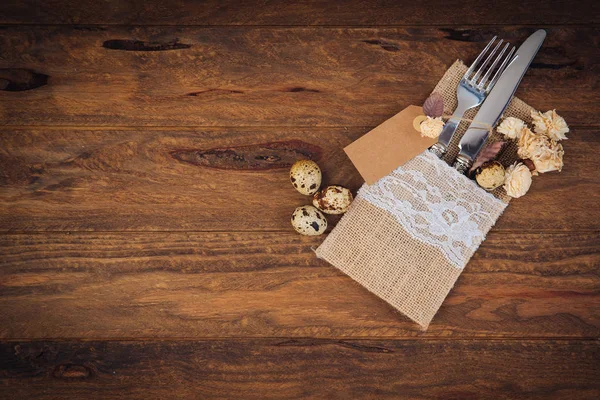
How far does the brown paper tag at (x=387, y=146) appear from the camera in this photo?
0.77 m

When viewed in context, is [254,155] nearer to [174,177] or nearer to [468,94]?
[174,177]

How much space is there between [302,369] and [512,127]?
1.90 feet

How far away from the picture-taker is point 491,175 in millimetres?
730

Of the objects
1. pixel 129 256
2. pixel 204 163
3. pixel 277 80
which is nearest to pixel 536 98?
pixel 277 80

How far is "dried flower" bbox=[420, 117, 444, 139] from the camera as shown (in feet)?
2.48

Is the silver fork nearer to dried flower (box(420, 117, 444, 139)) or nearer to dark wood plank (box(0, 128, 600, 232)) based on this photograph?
dried flower (box(420, 117, 444, 139))

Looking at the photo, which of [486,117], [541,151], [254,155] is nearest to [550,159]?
[541,151]

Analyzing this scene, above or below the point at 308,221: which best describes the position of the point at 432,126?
above

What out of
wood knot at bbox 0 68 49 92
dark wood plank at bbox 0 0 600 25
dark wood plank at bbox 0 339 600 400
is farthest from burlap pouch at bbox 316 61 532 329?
wood knot at bbox 0 68 49 92

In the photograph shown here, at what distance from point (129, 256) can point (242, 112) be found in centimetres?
35

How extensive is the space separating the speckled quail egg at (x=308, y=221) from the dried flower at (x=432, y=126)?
240mm

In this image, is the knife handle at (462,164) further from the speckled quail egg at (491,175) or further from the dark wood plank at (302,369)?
the dark wood plank at (302,369)

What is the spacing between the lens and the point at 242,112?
0.83 m

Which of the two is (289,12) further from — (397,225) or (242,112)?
(397,225)
